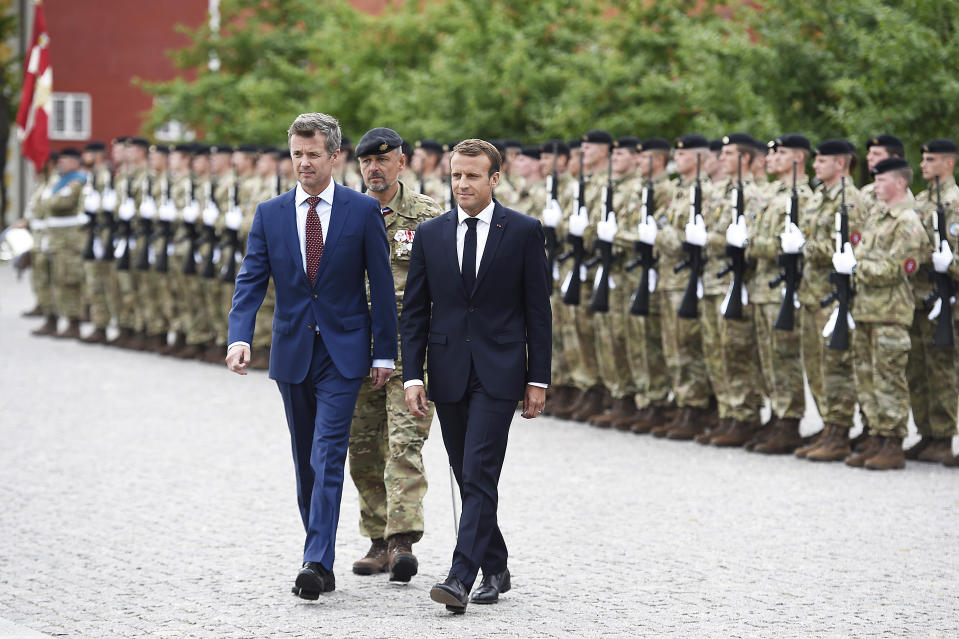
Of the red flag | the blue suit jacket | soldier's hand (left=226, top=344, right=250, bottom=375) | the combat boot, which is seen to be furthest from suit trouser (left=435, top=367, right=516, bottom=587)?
the red flag

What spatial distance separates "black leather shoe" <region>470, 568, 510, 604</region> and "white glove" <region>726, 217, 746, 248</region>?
5.10m

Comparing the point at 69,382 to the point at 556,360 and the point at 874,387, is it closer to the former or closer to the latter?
the point at 556,360

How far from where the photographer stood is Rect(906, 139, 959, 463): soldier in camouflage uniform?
417 inches

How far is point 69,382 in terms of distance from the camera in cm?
1495

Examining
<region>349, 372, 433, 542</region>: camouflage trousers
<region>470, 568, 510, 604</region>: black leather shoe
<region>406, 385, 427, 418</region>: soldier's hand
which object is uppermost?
<region>406, 385, 427, 418</region>: soldier's hand

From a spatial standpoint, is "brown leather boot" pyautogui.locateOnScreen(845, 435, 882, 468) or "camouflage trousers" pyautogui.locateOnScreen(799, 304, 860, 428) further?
"camouflage trousers" pyautogui.locateOnScreen(799, 304, 860, 428)

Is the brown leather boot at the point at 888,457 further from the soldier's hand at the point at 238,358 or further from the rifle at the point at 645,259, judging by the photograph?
the soldier's hand at the point at 238,358

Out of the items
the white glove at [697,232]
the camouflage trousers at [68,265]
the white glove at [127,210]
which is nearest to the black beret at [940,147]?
the white glove at [697,232]

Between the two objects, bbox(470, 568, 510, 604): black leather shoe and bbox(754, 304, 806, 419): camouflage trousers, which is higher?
bbox(754, 304, 806, 419): camouflage trousers

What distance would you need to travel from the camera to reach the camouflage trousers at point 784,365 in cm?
1122

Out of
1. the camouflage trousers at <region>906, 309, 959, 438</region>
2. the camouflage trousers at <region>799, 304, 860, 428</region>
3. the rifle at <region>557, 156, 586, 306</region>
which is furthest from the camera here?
the rifle at <region>557, 156, 586, 306</region>

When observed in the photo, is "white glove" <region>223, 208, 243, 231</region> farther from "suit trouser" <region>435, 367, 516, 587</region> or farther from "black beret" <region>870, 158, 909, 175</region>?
"suit trouser" <region>435, 367, 516, 587</region>

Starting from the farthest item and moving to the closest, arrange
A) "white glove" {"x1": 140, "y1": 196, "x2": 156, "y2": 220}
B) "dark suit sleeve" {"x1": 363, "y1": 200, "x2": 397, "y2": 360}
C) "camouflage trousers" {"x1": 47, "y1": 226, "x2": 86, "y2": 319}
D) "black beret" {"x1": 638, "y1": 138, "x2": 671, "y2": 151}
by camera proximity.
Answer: "camouflage trousers" {"x1": 47, "y1": 226, "x2": 86, "y2": 319} → "white glove" {"x1": 140, "y1": 196, "x2": 156, "y2": 220} → "black beret" {"x1": 638, "y1": 138, "x2": 671, "y2": 151} → "dark suit sleeve" {"x1": 363, "y1": 200, "x2": 397, "y2": 360}

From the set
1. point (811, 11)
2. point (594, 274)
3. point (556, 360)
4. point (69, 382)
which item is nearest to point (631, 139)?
point (594, 274)
